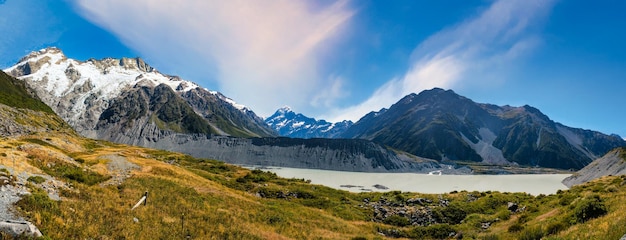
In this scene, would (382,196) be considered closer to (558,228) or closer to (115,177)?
(558,228)

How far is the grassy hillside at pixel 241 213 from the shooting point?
1889cm

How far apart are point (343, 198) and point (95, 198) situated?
40479mm

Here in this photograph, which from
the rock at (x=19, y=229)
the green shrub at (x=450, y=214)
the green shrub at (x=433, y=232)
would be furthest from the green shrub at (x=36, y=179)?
the green shrub at (x=450, y=214)

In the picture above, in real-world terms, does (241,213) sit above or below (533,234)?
below

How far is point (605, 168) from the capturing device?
448 ft

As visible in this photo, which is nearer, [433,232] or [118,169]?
[433,232]

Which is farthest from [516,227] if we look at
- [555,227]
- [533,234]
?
[555,227]

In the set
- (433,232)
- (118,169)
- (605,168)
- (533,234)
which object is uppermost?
(605,168)

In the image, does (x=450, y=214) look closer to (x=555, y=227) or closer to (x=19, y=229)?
(x=555, y=227)

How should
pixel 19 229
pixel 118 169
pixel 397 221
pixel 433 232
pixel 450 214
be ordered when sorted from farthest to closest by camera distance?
pixel 450 214, pixel 397 221, pixel 118 169, pixel 433 232, pixel 19 229

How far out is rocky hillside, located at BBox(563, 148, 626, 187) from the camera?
128m

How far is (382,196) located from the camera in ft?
195

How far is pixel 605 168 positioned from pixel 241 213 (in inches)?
6519

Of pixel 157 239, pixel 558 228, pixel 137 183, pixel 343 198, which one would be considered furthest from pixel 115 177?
pixel 558 228
